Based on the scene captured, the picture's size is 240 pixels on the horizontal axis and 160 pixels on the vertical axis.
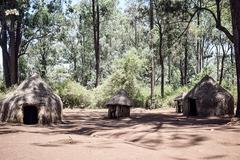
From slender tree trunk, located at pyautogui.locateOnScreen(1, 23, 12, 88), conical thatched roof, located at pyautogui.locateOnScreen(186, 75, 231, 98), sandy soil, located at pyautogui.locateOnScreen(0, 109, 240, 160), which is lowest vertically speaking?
sandy soil, located at pyautogui.locateOnScreen(0, 109, 240, 160)

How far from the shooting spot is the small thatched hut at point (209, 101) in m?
→ 24.0

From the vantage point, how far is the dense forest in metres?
28.4

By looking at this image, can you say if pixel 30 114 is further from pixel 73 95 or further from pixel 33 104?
pixel 73 95

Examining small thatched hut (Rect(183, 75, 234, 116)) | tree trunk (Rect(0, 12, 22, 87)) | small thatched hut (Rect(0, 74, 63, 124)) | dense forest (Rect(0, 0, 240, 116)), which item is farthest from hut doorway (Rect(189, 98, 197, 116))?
tree trunk (Rect(0, 12, 22, 87))


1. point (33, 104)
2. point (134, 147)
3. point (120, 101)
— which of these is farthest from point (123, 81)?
point (134, 147)

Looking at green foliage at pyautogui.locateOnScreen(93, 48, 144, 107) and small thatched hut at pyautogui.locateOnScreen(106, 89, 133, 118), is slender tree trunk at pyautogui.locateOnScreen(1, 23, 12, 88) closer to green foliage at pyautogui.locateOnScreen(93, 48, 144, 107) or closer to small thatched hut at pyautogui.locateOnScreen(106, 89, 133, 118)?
green foliage at pyautogui.locateOnScreen(93, 48, 144, 107)

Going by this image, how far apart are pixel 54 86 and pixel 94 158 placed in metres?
26.0

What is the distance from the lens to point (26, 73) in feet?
193

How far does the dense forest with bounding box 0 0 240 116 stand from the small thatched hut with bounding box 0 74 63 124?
12.2 feet

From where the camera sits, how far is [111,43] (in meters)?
68.1

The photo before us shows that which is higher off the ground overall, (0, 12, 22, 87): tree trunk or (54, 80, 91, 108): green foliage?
(0, 12, 22, 87): tree trunk

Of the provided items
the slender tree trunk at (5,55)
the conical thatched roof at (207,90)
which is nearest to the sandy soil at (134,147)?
the conical thatched roof at (207,90)

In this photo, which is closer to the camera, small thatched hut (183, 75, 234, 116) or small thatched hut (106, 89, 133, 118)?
small thatched hut (106, 89, 133, 118)

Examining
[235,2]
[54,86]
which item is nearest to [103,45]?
[54,86]
